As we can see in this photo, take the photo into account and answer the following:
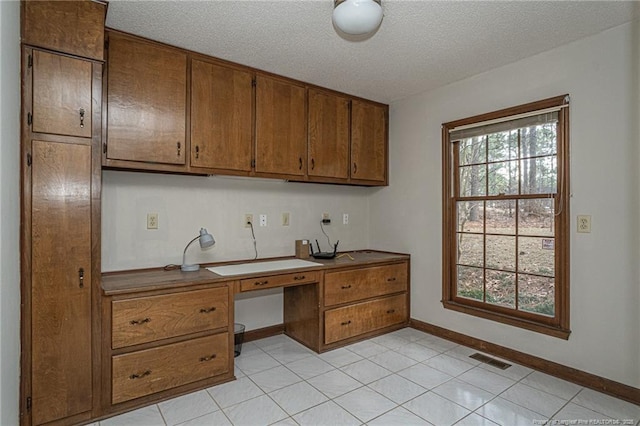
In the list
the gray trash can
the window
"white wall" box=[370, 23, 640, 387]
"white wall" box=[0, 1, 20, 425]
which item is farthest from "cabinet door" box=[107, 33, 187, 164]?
"white wall" box=[370, 23, 640, 387]

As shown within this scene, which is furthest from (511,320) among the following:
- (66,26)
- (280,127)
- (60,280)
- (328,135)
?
(66,26)

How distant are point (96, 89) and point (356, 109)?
2391mm

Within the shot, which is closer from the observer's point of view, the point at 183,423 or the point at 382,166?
the point at 183,423

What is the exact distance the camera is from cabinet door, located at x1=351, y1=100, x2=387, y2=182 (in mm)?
3680

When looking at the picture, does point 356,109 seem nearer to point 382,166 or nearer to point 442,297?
point 382,166

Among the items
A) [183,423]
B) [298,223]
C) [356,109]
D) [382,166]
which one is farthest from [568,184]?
[183,423]

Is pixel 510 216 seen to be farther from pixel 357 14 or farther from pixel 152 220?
pixel 152 220

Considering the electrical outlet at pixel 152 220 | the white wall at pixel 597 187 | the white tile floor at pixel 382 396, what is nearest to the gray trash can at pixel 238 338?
the white tile floor at pixel 382 396

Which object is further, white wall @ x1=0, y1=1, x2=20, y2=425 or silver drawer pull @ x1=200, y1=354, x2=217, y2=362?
silver drawer pull @ x1=200, y1=354, x2=217, y2=362

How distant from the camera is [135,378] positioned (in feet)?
7.16

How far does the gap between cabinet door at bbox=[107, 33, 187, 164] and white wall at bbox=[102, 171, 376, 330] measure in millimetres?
380

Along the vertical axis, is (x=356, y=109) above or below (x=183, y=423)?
above

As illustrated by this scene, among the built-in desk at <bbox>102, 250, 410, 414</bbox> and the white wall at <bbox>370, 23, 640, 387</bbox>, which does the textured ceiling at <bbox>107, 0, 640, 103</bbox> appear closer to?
the white wall at <bbox>370, 23, 640, 387</bbox>

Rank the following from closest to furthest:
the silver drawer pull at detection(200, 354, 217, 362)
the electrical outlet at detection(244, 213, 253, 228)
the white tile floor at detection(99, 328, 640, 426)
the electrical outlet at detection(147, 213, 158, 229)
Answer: the white tile floor at detection(99, 328, 640, 426) < the silver drawer pull at detection(200, 354, 217, 362) < the electrical outlet at detection(147, 213, 158, 229) < the electrical outlet at detection(244, 213, 253, 228)
